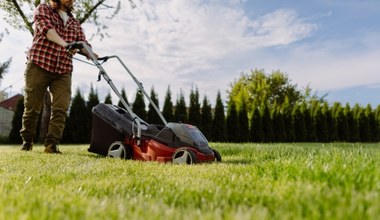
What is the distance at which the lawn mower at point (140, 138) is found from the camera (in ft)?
13.1

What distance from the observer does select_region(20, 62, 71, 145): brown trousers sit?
543 centimetres

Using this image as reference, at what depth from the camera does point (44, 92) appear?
18.2ft

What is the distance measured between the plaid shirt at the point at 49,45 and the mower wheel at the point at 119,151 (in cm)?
164

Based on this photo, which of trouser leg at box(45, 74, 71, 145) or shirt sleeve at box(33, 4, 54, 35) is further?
trouser leg at box(45, 74, 71, 145)

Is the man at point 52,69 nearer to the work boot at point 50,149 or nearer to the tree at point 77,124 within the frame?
the work boot at point 50,149

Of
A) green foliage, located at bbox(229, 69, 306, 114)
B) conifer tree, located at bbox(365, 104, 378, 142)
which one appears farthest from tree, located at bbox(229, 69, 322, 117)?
conifer tree, located at bbox(365, 104, 378, 142)

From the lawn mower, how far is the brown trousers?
0.78 m

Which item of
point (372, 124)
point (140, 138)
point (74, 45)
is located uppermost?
point (372, 124)

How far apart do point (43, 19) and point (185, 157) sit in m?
2.84

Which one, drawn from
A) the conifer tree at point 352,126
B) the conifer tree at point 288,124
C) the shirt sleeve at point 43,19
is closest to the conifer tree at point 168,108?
the conifer tree at point 288,124

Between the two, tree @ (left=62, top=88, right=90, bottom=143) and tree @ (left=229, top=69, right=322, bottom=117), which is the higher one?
tree @ (left=229, top=69, right=322, bottom=117)

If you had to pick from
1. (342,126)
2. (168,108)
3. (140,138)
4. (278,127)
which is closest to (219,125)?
(168,108)

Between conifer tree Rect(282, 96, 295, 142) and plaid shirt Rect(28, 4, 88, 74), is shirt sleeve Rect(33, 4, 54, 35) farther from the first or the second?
conifer tree Rect(282, 96, 295, 142)

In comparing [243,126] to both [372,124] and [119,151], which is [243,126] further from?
[119,151]
